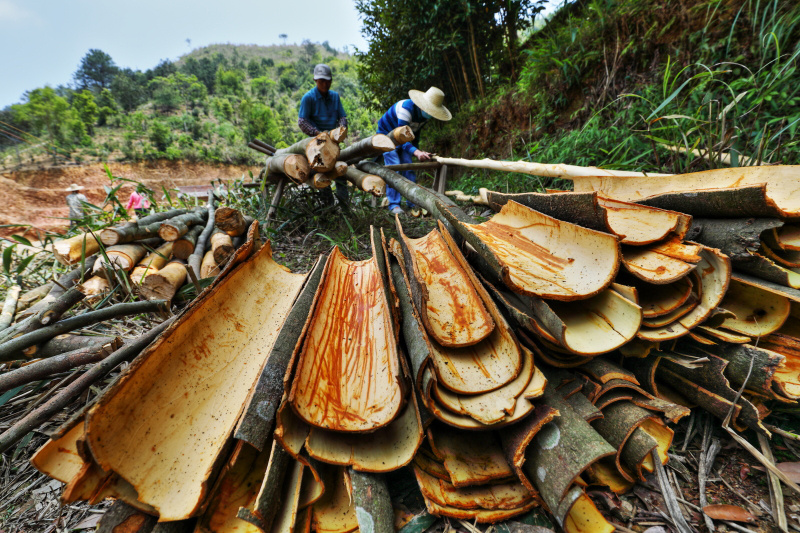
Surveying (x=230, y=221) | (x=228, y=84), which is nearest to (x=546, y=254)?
(x=230, y=221)

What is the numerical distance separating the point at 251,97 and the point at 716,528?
40.4m

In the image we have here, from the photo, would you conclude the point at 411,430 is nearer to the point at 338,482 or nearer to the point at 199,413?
the point at 338,482

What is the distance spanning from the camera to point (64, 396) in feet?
3.66

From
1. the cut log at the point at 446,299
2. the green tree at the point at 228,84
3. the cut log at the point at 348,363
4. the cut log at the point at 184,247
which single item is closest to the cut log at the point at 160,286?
the cut log at the point at 184,247

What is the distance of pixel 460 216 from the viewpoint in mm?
1891

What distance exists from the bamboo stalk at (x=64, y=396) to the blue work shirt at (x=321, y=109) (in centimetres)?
388

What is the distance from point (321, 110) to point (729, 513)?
511cm

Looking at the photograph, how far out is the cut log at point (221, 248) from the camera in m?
2.66

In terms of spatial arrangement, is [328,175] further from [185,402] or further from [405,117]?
[185,402]

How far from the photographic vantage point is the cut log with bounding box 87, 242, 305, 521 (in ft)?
2.58

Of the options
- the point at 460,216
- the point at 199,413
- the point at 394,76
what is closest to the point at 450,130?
the point at 394,76

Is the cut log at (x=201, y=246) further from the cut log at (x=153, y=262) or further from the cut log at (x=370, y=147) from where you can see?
the cut log at (x=370, y=147)

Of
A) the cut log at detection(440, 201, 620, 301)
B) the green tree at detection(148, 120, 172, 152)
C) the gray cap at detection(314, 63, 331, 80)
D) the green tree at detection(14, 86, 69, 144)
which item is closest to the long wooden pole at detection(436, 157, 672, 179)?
the cut log at detection(440, 201, 620, 301)

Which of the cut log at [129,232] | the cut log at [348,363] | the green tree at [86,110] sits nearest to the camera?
the cut log at [348,363]
